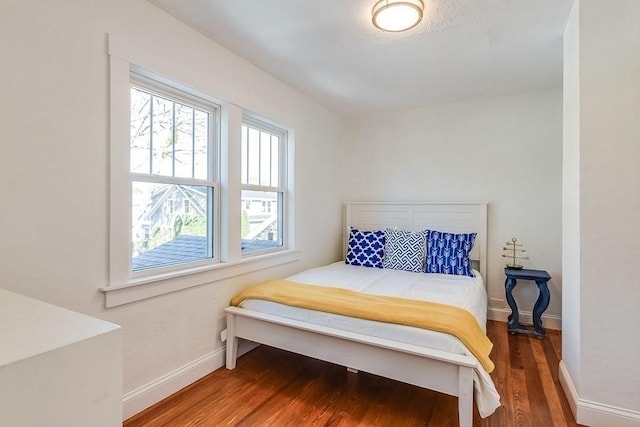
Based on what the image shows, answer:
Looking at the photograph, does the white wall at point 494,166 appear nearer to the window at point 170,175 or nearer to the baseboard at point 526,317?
the baseboard at point 526,317

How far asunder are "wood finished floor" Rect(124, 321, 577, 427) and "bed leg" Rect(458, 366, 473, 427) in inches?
9.0

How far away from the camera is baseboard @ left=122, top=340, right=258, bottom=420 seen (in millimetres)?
1803

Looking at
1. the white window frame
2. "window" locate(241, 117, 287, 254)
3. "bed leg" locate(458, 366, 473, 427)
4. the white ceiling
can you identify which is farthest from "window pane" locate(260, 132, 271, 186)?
"bed leg" locate(458, 366, 473, 427)

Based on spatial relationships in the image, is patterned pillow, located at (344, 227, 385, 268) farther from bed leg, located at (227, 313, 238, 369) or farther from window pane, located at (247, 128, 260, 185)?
bed leg, located at (227, 313, 238, 369)

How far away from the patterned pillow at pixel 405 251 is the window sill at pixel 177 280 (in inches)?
50.4

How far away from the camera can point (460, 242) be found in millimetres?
3248

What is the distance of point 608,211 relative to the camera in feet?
5.65

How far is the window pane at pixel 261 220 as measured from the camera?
2818 millimetres

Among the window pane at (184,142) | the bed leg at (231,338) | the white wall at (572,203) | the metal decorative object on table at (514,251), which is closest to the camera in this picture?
the white wall at (572,203)

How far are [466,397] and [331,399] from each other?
2.68 ft

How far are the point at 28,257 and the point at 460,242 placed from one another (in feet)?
10.8

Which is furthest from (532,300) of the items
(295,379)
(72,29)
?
(72,29)

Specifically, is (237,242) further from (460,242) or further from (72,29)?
(460,242)

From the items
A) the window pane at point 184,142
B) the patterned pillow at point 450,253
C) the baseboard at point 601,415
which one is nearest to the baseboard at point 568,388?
the baseboard at point 601,415
